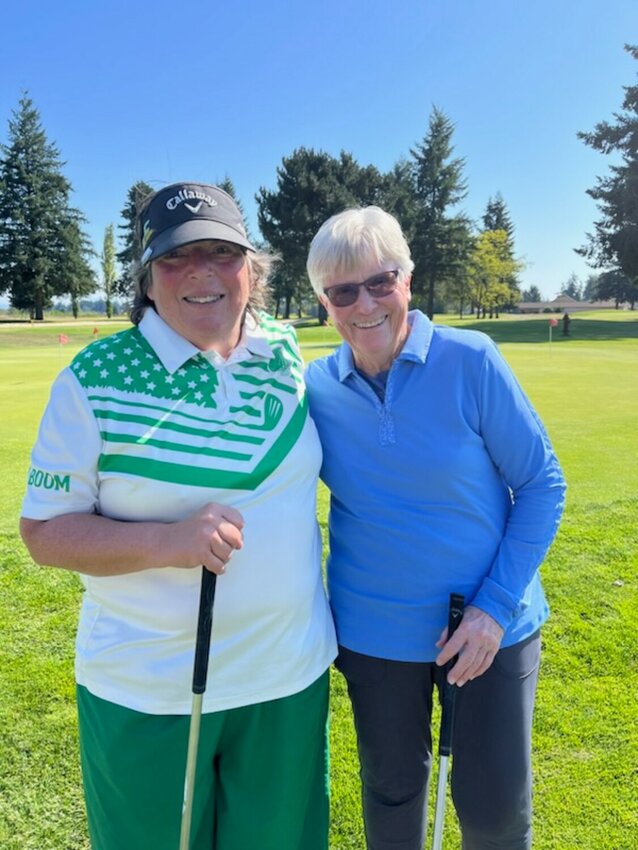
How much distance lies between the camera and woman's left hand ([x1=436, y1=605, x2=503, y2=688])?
1914 millimetres

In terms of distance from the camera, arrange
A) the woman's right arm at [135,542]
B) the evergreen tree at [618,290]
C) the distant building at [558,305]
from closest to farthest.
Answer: the woman's right arm at [135,542]
the evergreen tree at [618,290]
the distant building at [558,305]

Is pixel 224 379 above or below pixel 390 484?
above

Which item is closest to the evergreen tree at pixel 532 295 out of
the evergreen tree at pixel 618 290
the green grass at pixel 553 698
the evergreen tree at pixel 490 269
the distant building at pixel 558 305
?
the distant building at pixel 558 305

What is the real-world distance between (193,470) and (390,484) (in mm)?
635

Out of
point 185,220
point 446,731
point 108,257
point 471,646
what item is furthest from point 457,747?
point 108,257

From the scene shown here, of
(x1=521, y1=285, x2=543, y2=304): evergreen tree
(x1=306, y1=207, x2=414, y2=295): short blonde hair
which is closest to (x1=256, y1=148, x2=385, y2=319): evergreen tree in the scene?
(x1=306, y1=207, x2=414, y2=295): short blonde hair

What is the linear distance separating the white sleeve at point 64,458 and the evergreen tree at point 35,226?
57.3m

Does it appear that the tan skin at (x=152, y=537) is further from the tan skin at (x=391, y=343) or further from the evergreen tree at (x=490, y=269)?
the evergreen tree at (x=490, y=269)

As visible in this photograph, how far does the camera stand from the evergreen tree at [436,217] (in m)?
53.7

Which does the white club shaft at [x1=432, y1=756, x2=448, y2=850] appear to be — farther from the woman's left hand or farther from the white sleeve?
the white sleeve

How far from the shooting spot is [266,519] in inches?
71.3

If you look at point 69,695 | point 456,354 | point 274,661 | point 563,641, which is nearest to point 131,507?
point 274,661

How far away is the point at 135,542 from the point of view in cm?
163

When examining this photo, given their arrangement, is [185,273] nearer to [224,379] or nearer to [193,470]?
[224,379]
